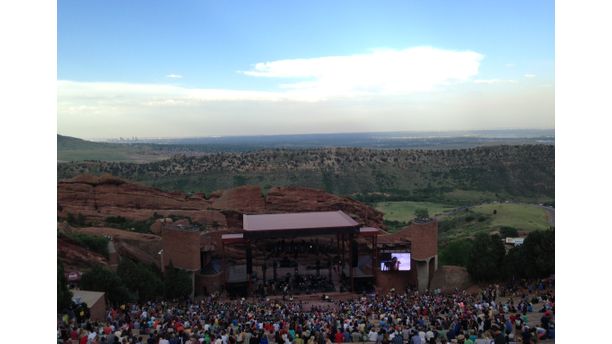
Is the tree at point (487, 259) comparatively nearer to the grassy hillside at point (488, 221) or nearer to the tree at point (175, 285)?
the grassy hillside at point (488, 221)

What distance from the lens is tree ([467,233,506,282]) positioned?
105ft

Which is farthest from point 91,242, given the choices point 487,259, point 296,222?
point 487,259

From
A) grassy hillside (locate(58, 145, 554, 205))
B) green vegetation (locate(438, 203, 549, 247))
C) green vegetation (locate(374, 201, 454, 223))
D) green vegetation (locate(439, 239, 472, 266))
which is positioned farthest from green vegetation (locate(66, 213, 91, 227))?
green vegetation (locate(374, 201, 454, 223))

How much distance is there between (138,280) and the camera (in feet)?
93.8

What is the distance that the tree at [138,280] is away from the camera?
92.2ft

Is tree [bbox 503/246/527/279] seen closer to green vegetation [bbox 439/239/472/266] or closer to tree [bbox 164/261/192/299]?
green vegetation [bbox 439/239/472/266]

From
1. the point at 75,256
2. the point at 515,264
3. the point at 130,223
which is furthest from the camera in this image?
the point at 130,223

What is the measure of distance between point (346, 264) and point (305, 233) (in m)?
7.08

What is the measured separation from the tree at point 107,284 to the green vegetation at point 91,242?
868 cm

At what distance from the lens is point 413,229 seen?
36469 mm

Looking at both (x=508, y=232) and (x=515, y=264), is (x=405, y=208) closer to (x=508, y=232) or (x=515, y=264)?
(x=508, y=232)

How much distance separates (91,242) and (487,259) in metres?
25.1

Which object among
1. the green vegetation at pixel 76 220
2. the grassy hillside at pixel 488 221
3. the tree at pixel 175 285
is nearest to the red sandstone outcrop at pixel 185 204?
the green vegetation at pixel 76 220

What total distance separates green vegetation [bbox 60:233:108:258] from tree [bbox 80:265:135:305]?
342 inches
